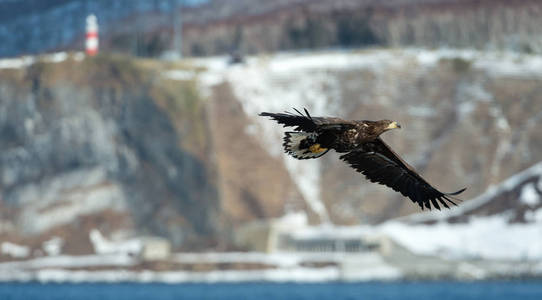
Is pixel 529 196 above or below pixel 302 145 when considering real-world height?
below

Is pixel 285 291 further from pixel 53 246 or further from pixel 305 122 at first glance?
pixel 305 122

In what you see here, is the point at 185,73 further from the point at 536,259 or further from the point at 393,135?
the point at 536,259

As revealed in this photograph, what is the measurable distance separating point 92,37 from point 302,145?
88.0 m

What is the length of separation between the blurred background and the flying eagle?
65805mm

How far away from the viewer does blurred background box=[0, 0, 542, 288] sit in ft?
317

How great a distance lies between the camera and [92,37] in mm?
105188

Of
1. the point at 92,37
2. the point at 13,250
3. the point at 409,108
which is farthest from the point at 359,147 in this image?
the point at 409,108

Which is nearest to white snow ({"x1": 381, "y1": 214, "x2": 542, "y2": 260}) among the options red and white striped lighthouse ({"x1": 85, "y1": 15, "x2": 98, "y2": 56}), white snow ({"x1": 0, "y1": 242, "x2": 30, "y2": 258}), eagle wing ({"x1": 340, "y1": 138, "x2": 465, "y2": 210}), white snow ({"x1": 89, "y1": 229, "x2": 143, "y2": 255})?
white snow ({"x1": 89, "y1": 229, "x2": 143, "y2": 255})

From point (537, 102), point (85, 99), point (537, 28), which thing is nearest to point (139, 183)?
point (85, 99)

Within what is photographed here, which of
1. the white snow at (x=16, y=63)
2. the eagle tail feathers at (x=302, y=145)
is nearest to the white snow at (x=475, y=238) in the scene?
the white snow at (x=16, y=63)

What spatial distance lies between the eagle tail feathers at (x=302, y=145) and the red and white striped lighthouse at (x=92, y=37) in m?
79.1

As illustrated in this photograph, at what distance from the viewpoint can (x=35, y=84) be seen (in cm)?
11175

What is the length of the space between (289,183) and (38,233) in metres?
20.4

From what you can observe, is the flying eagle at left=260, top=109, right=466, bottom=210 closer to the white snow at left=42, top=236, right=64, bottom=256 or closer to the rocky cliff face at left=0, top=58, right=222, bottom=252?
the rocky cliff face at left=0, top=58, right=222, bottom=252
